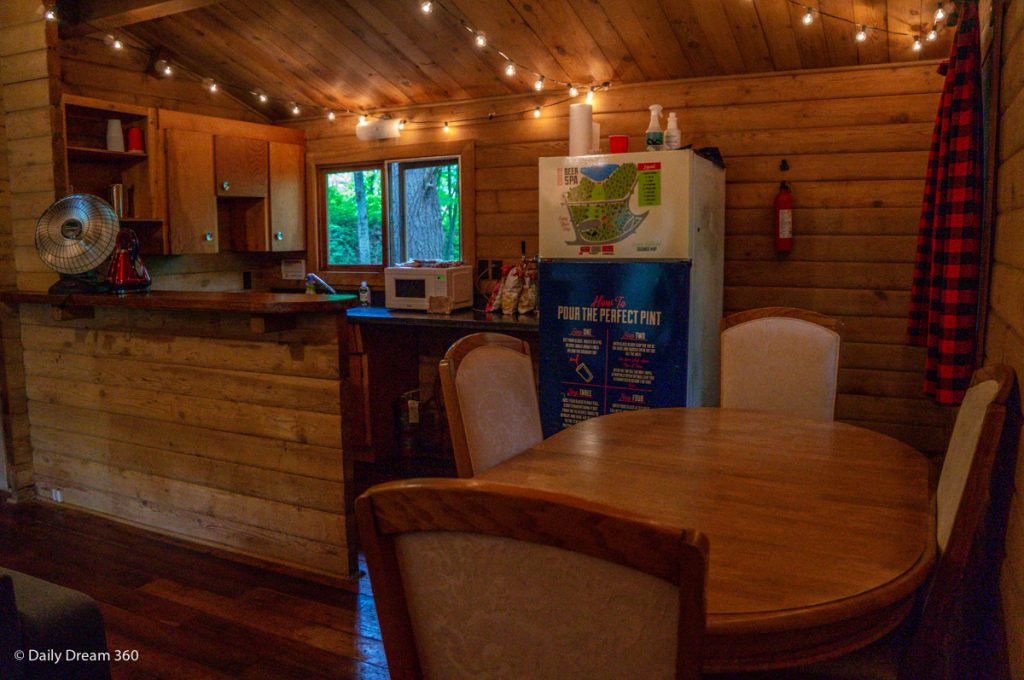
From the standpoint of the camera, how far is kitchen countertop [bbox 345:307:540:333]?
380 cm

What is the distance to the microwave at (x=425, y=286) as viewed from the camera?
13.7 feet

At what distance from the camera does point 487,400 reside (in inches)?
75.6

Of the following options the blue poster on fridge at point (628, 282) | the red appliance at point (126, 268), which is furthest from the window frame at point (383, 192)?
the red appliance at point (126, 268)

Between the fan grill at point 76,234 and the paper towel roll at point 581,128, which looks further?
the paper towel roll at point 581,128

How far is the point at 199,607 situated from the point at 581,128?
259cm

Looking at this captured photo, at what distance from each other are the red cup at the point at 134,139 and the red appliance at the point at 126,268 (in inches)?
43.8

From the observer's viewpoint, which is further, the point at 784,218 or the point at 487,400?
the point at 784,218

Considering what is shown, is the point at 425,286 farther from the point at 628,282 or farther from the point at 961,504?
the point at 961,504

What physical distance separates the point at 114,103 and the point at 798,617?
14.0 ft

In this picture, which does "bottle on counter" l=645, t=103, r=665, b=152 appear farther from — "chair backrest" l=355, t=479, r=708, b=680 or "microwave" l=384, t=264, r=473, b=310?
"chair backrest" l=355, t=479, r=708, b=680

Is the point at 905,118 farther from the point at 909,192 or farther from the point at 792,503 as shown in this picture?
the point at 792,503

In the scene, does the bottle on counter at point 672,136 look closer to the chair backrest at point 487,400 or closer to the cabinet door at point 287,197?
the chair backrest at point 487,400

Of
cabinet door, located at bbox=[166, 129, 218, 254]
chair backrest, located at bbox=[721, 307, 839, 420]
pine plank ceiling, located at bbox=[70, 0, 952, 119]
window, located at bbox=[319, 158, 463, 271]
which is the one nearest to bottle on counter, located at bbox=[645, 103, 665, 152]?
pine plank ceiling, located at bbox=[70, 0, 952, 119]

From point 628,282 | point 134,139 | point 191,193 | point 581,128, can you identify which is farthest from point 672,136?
point 134,139
